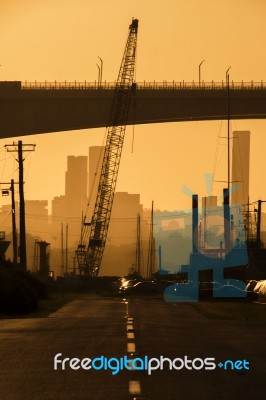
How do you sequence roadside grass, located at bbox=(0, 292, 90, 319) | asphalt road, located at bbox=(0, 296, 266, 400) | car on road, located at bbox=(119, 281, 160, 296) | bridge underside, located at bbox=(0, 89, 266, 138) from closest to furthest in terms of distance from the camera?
asphalt road, located at bbox=(0, 296, 266, 400) < roadside grass, located at bbox=(0, 292, 90, 319) < car on road, located at bbox=(119, 281, 160, 296) < bridge underside, located at bbox=(0, 89, 266, 138)

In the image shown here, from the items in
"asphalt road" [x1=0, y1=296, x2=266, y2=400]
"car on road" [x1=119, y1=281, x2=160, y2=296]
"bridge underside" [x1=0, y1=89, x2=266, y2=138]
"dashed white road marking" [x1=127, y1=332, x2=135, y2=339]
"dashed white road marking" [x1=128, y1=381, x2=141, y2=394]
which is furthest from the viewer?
"bridge underside" [x1=0, y1=89, x2=266, y2=138]

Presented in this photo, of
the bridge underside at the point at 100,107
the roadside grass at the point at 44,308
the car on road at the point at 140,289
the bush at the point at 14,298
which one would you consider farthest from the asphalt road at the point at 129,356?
the bridge underside at the point at 100,107

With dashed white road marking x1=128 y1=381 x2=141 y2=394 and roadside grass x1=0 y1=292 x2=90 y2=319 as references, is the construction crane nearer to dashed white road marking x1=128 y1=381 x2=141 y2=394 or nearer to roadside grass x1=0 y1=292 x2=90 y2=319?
roadside grass x1=0 y1=292 x2=90 y2=319

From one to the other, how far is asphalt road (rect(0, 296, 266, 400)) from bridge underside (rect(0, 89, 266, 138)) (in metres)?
65.9

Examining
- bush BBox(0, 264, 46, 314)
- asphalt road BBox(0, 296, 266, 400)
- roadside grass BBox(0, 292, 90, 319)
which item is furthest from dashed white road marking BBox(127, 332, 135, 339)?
bush BBox(0, 264, 46, 314)

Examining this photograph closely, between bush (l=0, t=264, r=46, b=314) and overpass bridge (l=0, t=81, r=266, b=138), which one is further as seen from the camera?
overpass bridge (l=0, t=81, r=266, b=138)

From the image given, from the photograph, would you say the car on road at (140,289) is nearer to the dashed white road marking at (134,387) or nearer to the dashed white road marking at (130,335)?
the dashed white road marking at (130,335)

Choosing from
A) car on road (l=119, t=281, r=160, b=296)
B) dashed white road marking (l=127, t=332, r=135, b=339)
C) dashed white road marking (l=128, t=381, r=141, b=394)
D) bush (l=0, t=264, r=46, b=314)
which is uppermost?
dashed white road marking (l=128, t=381, r=141, b=394)

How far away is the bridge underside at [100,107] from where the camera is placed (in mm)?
99188

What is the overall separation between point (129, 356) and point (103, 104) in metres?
83.9

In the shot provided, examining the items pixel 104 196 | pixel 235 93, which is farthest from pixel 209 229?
pixel 235 93

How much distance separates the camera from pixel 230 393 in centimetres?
1616

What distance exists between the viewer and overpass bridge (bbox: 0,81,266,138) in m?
99.2

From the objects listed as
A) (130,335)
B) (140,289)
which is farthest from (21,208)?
(130,335)
